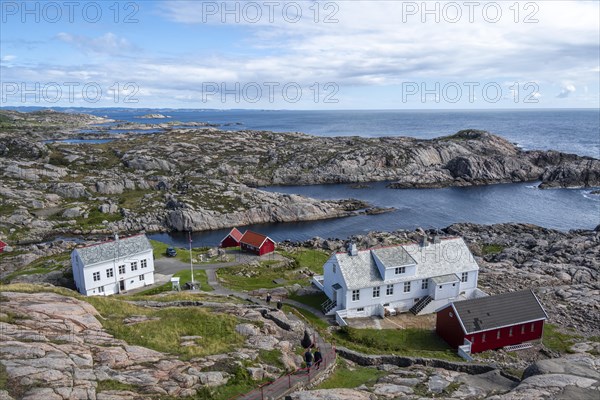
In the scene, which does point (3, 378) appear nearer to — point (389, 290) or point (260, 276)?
point (389, 290)

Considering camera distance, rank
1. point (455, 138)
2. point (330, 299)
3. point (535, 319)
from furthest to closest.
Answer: point (455, 138)
point (330, 299)
point (535, 319)

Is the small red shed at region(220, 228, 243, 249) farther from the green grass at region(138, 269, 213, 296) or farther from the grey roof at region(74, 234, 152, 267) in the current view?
the grey roof at region(74, 234, 152, 267)

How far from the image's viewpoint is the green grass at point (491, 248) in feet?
232

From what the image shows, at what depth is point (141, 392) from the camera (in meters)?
20.4

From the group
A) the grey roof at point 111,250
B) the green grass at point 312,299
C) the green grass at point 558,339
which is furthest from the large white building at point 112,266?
the green grass at point 558,339

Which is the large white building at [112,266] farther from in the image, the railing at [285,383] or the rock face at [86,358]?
the railing at [285,383]

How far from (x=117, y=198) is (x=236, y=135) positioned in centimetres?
9279

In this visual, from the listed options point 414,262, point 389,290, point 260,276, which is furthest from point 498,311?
point 260,276

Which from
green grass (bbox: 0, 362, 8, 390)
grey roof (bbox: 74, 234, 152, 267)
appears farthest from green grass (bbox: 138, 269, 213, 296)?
green grass (bbox: 0, 362, 8, 390)

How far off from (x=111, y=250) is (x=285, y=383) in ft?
109

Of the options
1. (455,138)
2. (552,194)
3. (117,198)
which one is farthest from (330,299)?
(455,138)

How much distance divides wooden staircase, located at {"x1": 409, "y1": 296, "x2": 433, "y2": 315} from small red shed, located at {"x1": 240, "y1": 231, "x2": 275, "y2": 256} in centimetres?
2481

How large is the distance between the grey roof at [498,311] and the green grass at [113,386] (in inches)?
1069

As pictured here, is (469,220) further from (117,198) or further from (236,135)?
(236,135)
